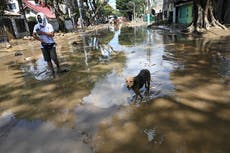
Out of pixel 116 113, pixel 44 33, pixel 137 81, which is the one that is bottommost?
pixel 116 113

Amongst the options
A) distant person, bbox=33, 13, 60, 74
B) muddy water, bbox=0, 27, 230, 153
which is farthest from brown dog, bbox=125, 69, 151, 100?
distant person, bbox=33, 13, 60, 74

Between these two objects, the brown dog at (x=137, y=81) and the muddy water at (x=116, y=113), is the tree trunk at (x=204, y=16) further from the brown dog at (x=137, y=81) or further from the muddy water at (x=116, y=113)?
the brown dog at (x=137, y=81)

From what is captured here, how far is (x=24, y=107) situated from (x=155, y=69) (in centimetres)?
419

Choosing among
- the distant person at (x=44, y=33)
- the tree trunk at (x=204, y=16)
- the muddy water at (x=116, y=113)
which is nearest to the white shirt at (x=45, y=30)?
the distant person at (x=44, y=33)

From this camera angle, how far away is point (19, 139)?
12.1ft

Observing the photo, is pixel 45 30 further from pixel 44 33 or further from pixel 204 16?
pixel 204 16

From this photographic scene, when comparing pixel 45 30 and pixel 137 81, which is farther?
pixel 45 30

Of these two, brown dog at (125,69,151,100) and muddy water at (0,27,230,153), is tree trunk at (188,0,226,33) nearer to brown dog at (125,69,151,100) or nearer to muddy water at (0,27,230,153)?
muddy water at (0,27,230,153)

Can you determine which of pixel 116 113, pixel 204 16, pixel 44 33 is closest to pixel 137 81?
pixel 116 113

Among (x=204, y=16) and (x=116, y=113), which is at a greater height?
(x=204, y=16)

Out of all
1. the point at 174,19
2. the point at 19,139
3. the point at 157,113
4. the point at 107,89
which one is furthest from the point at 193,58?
the point at 174,19

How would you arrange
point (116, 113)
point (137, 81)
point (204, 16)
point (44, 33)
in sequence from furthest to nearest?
1. point (204, 16)
2. point (44, 33)
3. point (137, 81)
4. point (116, 113)

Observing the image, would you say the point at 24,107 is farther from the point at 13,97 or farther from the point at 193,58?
the point at 193,58

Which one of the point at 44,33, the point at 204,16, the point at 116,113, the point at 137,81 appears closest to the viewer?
the point at 116,113
